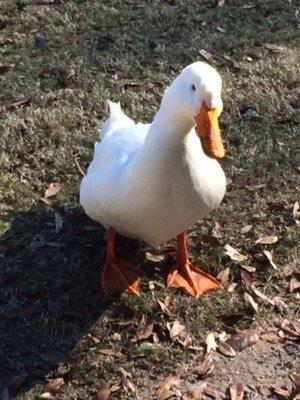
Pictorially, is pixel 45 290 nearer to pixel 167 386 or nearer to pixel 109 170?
pixel 109 170

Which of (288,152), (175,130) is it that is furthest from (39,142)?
(175,130)

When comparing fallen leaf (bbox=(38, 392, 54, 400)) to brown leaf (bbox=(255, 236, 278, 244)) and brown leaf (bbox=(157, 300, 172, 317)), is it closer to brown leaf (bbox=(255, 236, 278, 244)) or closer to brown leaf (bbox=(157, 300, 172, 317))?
brown leaf (bbox=(157, 300, 172, 317))

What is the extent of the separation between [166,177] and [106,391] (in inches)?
40.9

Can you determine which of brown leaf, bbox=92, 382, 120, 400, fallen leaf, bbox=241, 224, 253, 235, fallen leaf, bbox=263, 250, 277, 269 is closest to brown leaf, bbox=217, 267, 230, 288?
fallen leaf, bbox=263, 250, 277, 269

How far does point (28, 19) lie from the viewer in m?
6.85

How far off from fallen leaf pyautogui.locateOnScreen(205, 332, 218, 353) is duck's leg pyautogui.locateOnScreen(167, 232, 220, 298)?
279 millimetres

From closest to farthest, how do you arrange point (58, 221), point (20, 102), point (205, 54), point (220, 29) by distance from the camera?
point (58, 221) → point (20, 102) → point (205, 54) → point (220, 29)

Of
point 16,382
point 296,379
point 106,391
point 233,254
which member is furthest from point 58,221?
point 296,379

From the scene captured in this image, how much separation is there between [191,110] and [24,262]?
5.04 feet

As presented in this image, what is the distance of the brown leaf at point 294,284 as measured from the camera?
4.20 meters

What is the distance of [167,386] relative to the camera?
3654 mm

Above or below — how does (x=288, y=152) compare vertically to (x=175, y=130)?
below

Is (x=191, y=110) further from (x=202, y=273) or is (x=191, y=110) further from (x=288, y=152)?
(x=288, y=152)

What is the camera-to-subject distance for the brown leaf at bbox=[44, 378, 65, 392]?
3.64 meters
